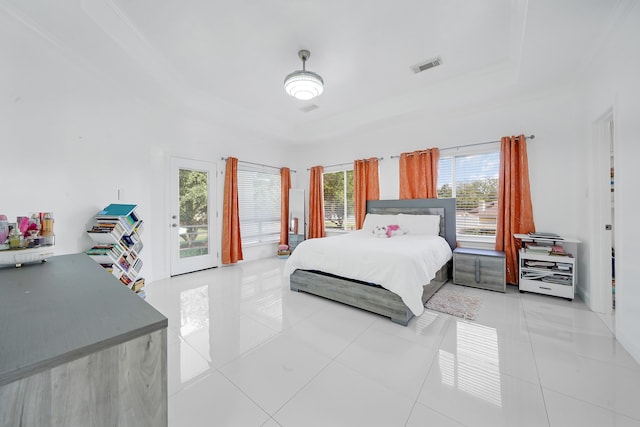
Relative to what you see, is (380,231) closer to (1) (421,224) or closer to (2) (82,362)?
(1) (421,224)

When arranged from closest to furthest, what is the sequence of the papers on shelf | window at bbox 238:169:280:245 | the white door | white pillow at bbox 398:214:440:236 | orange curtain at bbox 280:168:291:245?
the papers on shelf, white pillow at bbox 398:214:440:236, the white door, window at bbox 238:169:280:245, orange curtain at bbox 280:168:291:245

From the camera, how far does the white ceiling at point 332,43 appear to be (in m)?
2.22

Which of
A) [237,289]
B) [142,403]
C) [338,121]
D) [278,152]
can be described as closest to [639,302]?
[142,403]

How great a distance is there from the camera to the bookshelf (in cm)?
260

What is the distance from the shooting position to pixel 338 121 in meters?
4.89

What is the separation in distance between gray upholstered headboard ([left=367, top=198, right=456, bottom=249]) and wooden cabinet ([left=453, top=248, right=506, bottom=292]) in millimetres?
479

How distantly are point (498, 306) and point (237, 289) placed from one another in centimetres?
320

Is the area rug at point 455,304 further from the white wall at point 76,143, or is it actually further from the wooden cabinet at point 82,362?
the white wall at point 76,143

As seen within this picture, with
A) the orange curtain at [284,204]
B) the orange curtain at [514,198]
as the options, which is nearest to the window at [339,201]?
the orange curtain at [284,204]

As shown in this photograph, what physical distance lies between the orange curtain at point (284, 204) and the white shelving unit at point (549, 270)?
422cm

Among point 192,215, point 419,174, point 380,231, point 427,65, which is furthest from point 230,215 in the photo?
point 427,65

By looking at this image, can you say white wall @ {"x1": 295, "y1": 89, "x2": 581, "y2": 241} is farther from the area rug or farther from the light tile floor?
the area rug

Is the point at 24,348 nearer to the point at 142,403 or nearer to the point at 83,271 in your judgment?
the point at 142,403

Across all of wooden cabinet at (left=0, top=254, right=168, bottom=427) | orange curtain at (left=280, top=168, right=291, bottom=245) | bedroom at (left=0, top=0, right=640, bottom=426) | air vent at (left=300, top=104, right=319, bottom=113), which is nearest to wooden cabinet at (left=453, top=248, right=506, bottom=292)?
bedroom at (left=0, top=0, right=640, bottom=426)
